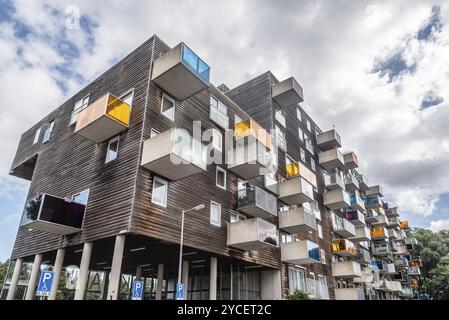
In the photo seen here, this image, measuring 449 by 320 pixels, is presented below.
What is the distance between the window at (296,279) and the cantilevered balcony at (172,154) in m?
13.4

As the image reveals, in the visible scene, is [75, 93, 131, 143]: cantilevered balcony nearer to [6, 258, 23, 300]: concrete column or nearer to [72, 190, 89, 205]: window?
[72, 190, 89, 205]: window

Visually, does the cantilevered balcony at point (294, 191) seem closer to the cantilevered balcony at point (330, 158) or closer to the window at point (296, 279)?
the window at point (296, 279)

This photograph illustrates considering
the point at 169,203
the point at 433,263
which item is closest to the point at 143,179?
the point at 169,203

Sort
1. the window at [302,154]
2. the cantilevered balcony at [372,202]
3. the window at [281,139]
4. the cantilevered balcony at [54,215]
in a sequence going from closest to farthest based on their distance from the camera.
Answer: the cantilevered balcony at [54,215], the window at [281,139], the window at [302,154], the cantilevered balcony at [372,202]

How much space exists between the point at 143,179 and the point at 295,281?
1583 centimetres

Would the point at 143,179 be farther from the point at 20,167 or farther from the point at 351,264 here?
the point at 351,264

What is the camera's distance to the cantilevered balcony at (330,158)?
3787 cm

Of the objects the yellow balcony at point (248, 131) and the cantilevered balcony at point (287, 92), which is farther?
the cantilevered balcony at point (287, 92)

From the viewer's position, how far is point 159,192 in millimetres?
16766

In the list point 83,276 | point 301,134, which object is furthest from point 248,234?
point 301,134

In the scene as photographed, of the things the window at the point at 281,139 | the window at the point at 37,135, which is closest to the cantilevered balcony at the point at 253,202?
the window at the point at 281,139

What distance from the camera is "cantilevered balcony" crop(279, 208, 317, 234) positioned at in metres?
25.3

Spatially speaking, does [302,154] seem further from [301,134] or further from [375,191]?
[375,191]

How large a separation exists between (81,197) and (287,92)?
20.3 metres
